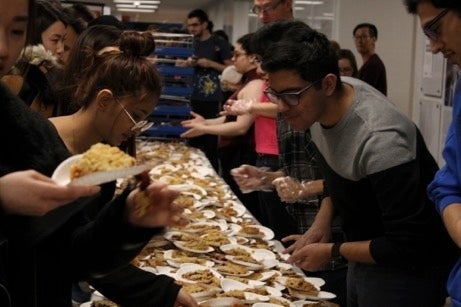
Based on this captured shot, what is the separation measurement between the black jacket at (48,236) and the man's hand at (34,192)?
0.12 metres

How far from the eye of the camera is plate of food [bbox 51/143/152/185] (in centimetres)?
93

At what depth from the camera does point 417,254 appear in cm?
182

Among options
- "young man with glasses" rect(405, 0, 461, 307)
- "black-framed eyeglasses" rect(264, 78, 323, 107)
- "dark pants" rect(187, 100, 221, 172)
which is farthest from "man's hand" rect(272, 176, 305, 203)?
"dark pants" rect(187, 100, 221, 172)

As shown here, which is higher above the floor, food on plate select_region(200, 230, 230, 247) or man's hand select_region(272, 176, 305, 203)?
man's hand select_region(272, 176, 305, 203)

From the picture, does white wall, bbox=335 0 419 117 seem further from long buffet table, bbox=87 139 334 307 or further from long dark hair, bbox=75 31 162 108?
long dark hair, bbox=75 31 162 108

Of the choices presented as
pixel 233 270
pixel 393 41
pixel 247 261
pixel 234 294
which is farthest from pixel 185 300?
pixel 393 41

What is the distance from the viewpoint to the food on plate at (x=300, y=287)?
2.12 m

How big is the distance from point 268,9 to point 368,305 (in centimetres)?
184

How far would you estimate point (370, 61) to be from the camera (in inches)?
236

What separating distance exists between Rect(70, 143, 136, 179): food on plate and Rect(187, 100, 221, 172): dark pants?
5.23m

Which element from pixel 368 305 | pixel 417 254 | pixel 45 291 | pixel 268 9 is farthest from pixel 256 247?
pixel 45 291

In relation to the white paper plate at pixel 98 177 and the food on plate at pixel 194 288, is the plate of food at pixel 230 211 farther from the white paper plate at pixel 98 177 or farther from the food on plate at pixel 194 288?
the white paper plate at pixel 98 177

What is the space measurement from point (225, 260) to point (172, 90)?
13.5 ft

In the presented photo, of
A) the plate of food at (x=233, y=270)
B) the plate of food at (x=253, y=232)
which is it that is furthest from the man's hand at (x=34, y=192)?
the plate of food at (x=253, y=232)
